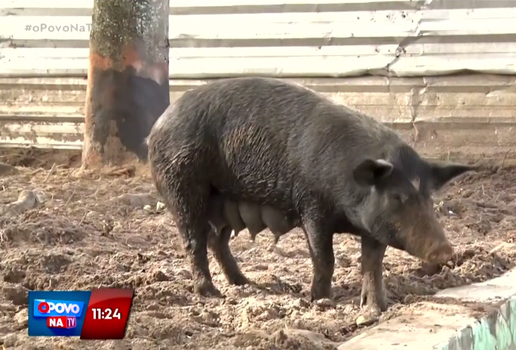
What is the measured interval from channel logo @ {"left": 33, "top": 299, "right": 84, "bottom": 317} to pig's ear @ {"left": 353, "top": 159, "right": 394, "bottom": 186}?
1.51m

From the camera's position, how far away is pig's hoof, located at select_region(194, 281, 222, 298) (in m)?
4.84

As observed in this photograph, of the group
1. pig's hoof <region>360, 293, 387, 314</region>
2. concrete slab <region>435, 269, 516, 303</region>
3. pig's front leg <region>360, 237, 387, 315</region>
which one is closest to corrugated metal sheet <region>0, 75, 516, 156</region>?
concrete slab <region>435, 269, 516, 303</region>

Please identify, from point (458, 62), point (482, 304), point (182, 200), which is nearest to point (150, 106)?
point (458, 62)

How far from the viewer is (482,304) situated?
15.0 feet

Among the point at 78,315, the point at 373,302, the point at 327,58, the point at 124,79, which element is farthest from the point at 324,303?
the point at 327,58

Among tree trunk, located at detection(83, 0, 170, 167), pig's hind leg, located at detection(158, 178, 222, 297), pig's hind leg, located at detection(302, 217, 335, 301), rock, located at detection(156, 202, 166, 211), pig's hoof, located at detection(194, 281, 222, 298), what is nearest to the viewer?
pig's hind leg, located at detection(302, 217, 335, 301)

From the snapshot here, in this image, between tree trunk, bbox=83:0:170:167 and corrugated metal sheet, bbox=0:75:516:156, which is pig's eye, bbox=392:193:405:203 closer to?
tree trunk, bbox=83:0:170:167

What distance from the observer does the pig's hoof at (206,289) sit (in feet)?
15.9

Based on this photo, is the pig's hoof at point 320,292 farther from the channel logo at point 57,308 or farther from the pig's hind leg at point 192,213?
the channel logo at point 57,308

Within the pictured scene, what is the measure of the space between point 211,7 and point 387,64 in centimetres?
193

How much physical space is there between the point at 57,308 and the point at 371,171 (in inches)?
63.8

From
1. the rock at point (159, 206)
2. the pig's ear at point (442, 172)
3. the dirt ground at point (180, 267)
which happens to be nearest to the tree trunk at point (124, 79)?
the dirt ground at point (180, 267)

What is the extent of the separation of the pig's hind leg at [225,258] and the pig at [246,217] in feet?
0.26

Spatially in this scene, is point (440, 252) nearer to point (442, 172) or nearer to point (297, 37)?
point (442, 172)
